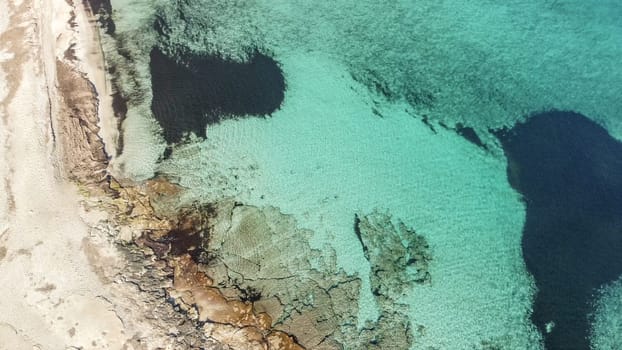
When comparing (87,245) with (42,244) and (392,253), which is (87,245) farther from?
(392,253)

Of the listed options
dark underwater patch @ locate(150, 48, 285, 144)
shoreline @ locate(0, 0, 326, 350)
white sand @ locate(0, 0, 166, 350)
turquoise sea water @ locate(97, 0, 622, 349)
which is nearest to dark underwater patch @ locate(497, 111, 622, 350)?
turquoise sea water @ locate(97, 0, 622, 349)

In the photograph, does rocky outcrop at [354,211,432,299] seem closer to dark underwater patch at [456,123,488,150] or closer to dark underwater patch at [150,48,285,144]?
dark underwater patch at [456,123,488,150]

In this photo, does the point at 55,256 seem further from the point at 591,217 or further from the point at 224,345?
the point at 591,217

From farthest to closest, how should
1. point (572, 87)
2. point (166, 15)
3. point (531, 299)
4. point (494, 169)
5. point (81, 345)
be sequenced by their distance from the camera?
point (166, 15), point (572, 87), point (494, 169), point (531, 299), point (81, 345)

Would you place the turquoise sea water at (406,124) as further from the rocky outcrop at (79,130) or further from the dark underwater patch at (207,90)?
the rocky outcrop at (79,130)

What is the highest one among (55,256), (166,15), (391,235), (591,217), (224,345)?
(166,15)

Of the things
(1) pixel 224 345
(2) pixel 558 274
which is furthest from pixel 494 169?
(1) pixel 224 345
